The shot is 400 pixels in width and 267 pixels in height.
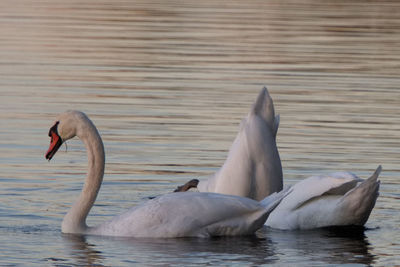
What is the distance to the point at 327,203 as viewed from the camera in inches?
460

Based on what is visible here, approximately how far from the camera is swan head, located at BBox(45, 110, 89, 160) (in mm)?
11461

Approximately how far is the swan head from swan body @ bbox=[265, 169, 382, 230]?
1.96 meters

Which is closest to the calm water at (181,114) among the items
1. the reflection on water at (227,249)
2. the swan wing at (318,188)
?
the reflection on water at (227,249)

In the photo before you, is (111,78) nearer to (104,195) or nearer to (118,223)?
(104,195)

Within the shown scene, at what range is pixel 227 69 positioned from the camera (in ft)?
77.9

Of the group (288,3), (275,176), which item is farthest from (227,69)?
(288,3)

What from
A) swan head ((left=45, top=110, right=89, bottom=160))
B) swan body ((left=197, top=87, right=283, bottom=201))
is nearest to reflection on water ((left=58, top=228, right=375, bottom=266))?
swan body ((left=197, top=87, right=283, bottom=201))

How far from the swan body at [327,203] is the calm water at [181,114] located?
0.17 metres

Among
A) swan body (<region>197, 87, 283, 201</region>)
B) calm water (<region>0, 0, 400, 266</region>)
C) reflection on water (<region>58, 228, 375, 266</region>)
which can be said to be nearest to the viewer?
reflection on water (<region>58, 228, 375, 266</region>)

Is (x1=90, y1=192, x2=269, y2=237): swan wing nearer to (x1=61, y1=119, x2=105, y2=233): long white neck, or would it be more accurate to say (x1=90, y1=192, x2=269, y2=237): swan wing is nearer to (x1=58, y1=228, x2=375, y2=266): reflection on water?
(x1=58, y1=228, x2=375, y2=266): reflection on water

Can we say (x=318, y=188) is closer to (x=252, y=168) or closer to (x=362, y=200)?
(x=362, y=200)

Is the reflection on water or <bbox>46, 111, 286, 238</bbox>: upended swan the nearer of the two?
the reflection on water

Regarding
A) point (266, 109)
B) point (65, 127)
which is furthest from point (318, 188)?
point (65, 127)

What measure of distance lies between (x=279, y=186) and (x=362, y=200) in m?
1.02
